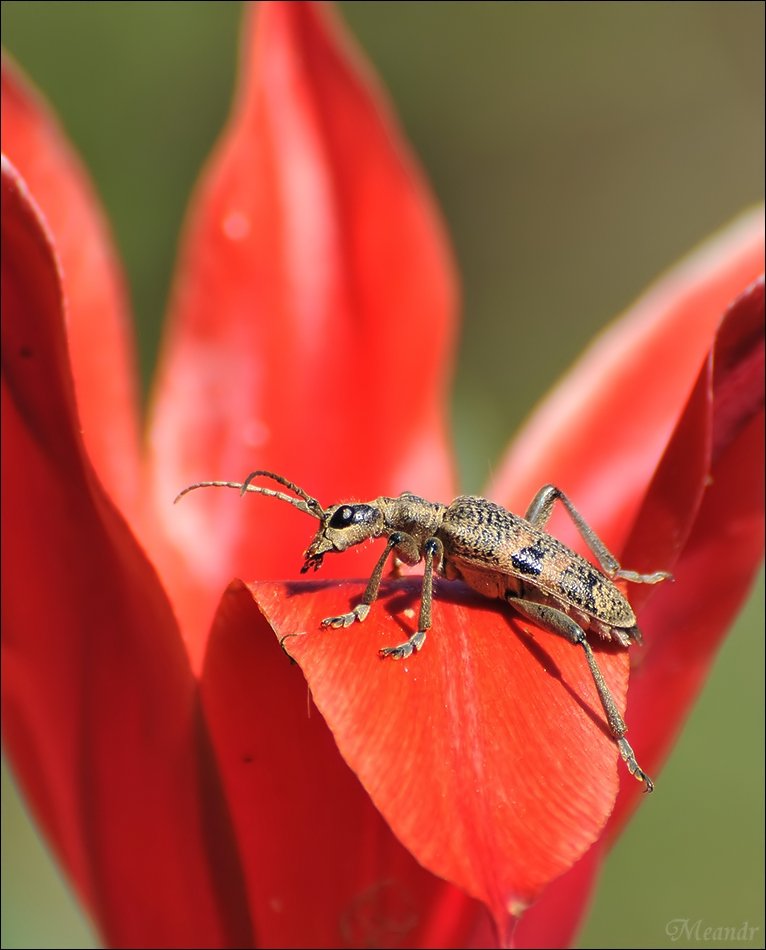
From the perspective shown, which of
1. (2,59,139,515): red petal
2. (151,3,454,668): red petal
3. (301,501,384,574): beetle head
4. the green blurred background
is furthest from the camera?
the green blurred background

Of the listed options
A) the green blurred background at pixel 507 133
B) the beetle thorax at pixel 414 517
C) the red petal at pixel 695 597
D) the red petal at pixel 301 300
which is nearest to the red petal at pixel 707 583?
the red petal at pixel 695 597

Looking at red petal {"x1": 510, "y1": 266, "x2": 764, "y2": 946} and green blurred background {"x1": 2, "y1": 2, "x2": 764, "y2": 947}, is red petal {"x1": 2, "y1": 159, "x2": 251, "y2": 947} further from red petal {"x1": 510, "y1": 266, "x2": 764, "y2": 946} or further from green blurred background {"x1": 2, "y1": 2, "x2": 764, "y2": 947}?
green blurred background {"x1": 2, "y1": 2, "x2": 764, "y2": 947}

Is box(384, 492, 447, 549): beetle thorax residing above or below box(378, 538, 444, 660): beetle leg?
above

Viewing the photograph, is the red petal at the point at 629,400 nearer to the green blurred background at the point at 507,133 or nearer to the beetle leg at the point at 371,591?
the beetle leg at the point at 371,591

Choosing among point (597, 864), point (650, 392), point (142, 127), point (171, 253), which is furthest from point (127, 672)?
point (142, 127)

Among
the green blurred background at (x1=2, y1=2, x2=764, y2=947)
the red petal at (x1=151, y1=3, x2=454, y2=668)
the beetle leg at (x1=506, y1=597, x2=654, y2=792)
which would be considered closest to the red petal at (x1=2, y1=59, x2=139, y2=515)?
the red petal at (x1=151, y1=3, x2=454, y2=668)

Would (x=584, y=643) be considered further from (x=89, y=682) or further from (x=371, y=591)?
(x=89, y=682)
